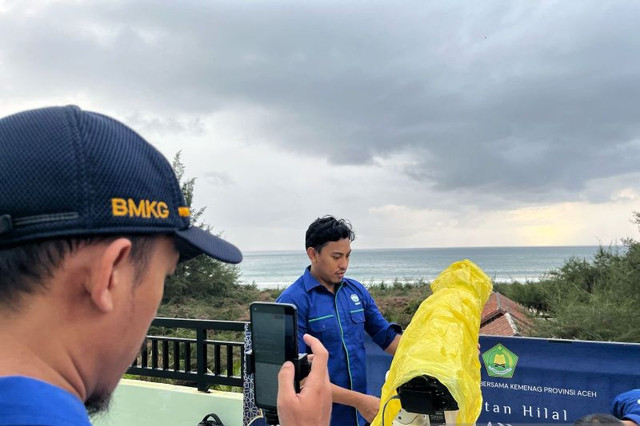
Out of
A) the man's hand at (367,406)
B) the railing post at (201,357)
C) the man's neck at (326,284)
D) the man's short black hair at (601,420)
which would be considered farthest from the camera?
the railing post at (201,357)

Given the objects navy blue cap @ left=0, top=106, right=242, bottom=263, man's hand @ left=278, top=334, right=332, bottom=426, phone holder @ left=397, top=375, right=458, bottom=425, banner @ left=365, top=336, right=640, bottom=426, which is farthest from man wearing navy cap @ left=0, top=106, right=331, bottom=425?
banner @ left=365, top=336, right=640, bottom=426

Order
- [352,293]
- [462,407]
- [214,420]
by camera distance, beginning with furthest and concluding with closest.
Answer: [214,420] → [352,293] → [462,407]

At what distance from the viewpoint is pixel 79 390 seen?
0.83m

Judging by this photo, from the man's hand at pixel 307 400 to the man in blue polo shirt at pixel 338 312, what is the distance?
1.61 metres

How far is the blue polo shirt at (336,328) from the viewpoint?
9.67 ft

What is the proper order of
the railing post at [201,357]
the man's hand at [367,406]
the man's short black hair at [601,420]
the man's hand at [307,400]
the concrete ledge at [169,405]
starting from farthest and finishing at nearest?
the railing post at [201,357] < the concrete ledge at [169,405] < the man's hand at [367,406] < the man's short black hair at [601,420] < the man's hand at [307,400]

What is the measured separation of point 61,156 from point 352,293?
2.57 m

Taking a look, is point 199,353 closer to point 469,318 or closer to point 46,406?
point 469,318

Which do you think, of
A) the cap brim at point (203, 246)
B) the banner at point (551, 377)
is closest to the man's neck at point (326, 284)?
the banner at point (551, 377)

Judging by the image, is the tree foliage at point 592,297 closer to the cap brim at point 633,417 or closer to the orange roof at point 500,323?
the orange roof at point 500,323

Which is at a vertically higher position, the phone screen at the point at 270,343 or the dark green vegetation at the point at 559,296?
the phone screen at the point at 270,343

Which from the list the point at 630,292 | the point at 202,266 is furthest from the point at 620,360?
the point at 202,266

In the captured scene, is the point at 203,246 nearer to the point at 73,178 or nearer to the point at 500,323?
the point at 73,178

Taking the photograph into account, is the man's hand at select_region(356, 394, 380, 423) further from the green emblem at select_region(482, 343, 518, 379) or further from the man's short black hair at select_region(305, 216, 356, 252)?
the green emblem at select_region(482, 343, 518, 379)
